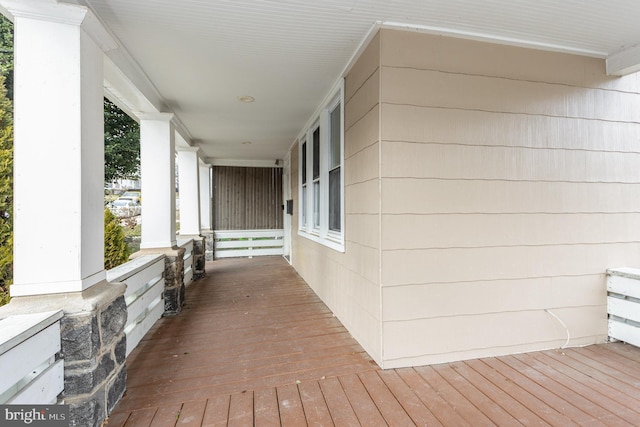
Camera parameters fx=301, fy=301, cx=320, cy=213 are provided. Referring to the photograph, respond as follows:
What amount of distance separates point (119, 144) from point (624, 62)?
25.4 feet

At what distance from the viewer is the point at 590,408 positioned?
5.86 ft

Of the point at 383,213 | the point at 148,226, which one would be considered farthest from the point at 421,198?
the point at 148,226

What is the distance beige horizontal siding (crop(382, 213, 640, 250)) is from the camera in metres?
2.24

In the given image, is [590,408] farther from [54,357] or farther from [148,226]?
[148,226]

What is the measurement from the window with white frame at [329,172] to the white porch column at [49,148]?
205 cm

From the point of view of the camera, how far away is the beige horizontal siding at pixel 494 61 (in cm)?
220

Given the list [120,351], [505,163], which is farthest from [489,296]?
[120,351]

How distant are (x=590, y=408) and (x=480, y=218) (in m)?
1.31

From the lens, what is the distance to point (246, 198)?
7945 mm

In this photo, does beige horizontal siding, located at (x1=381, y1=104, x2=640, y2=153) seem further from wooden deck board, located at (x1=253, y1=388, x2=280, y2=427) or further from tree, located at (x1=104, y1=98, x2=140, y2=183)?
tree, located at (x1=104, y1=98, x2=140, y2=183)

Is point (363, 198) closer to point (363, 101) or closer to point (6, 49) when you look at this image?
point (363, 101)

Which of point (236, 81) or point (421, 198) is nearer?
point (421, 198)

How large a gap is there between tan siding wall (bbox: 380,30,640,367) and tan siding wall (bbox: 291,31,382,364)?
9cm

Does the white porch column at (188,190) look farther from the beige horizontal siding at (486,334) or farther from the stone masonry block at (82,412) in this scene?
the beige horizontal siding at (486,334)
